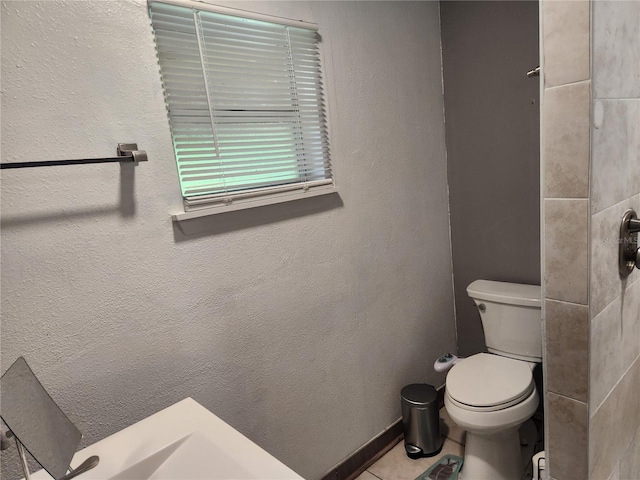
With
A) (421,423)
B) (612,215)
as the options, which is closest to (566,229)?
(612,215)

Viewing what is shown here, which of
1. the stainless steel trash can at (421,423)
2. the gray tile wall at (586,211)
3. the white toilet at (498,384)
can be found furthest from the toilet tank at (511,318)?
the gray tile wall at (586,211)

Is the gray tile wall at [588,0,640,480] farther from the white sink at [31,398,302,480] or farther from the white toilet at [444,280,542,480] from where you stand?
the white sink at [31,398,302,480]

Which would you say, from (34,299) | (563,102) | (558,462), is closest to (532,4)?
(563,102)

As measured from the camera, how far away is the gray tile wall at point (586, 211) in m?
1.04

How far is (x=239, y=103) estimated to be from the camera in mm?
1466

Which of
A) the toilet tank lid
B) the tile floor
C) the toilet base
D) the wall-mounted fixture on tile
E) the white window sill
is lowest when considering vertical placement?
the tile floor

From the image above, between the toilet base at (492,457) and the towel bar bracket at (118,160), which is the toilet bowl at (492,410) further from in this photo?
the towel bar bracket at (118,160)

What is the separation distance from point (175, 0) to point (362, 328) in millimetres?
1471

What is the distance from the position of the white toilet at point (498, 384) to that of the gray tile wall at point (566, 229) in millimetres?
395

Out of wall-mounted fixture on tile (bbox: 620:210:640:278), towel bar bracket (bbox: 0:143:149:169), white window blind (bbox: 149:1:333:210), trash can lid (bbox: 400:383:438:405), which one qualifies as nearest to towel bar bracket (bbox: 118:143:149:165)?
towel bar bracket (bbox: 0:143:149:169)

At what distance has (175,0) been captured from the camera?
127cm

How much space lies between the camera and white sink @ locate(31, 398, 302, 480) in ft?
3.03

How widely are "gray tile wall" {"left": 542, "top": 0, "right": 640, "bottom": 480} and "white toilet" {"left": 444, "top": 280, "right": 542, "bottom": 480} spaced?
0.38 metres

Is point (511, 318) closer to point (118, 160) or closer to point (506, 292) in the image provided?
point (506, 292)
